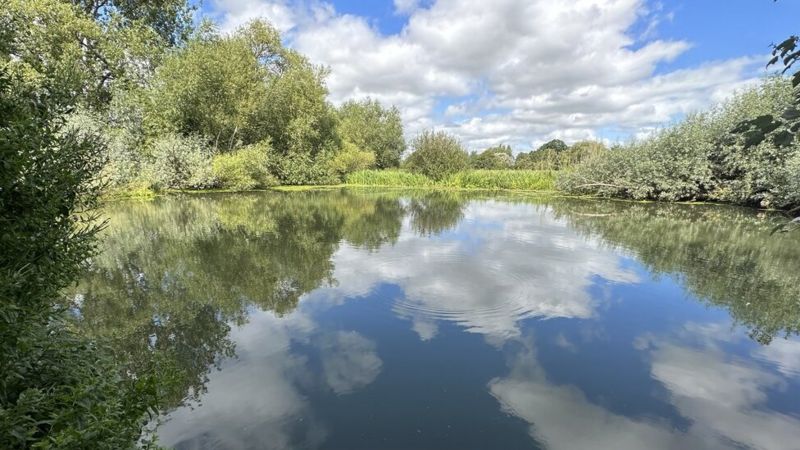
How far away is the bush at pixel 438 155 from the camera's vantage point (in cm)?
3850

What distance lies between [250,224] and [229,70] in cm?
1906

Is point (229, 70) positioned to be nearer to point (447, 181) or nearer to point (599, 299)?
point (447, 181)

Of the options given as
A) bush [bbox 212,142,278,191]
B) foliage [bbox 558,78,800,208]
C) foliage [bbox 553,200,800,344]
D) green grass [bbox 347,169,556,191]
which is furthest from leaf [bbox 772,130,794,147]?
green grass [bbox 347,169,556,191]

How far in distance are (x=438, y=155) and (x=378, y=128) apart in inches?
883

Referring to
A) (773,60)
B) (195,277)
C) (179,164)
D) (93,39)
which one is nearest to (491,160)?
(179,164)

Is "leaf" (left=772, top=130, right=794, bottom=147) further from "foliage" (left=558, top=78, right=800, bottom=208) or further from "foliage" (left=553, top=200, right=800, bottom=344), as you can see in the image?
"foliage" (left=558, top=78, right=800, bottom=208)

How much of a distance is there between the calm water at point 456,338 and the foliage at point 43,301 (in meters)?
0.60

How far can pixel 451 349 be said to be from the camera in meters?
5.24

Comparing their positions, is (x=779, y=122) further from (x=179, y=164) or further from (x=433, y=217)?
(x=179, y=164)

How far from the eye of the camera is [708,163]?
21.9 m

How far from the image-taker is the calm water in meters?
3.81

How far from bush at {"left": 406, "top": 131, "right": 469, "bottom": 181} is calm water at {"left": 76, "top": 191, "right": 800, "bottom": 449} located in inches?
1088

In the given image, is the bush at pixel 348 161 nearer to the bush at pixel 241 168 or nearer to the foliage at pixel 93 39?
the bush at pixel 241 168

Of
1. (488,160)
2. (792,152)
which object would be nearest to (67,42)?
(792,152)
